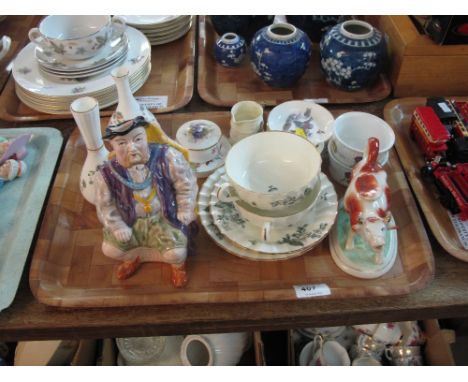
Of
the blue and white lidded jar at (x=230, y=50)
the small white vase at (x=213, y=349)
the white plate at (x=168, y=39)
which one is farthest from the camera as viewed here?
the white plate at (x=168, y=39)

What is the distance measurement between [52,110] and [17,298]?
1.56ft

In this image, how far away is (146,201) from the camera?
2.10 ft

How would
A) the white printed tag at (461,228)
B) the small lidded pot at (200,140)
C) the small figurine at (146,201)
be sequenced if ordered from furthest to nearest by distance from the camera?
the small lidded pot at (200,140), the white printed tag at (461,228), the small figurine at (146,201)

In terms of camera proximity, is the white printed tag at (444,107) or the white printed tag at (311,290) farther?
the white printed tag at (444,107)

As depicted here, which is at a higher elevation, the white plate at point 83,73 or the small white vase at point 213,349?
the white plate at point 83,73

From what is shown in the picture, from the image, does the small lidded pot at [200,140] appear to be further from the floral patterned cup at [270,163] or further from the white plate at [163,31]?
the white plate at [163,31]

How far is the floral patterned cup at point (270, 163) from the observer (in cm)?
73

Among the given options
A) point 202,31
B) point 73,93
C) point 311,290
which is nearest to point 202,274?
point 311,290

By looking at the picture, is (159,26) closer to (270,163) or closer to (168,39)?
(168,39)

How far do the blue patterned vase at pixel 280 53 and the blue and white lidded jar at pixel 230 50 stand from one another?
9cm

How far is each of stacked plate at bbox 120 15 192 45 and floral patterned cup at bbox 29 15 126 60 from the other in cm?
17

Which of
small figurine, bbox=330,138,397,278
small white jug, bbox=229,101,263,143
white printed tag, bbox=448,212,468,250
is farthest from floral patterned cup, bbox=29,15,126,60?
white printed tag, bbox=448,212,468,250

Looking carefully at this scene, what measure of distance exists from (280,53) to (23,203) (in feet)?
2.08

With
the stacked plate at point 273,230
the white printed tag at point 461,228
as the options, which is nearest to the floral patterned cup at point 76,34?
the stacked plate at point 273,230
